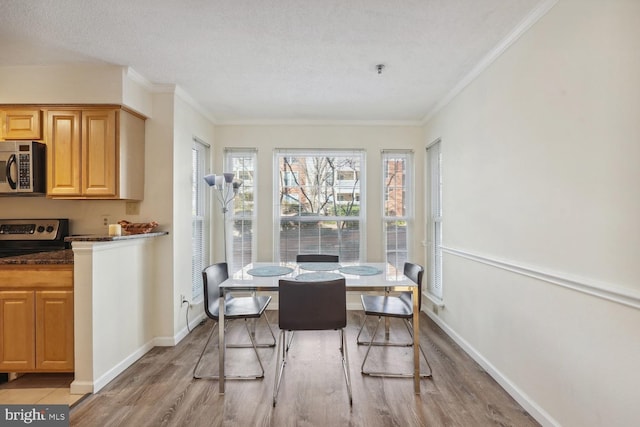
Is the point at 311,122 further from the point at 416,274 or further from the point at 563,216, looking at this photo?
the point at 563,216

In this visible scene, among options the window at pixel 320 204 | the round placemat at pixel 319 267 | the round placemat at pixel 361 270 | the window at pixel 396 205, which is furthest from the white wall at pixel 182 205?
the window at pixel 396 205

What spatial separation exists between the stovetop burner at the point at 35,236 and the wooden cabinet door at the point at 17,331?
797 millimetres

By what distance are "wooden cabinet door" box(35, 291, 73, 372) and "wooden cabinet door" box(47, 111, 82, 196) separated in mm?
933

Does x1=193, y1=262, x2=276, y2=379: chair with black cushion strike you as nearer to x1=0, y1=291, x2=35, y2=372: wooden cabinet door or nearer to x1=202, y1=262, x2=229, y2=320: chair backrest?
x1=202, y1=262, x2=229, y2=320: chair backrest

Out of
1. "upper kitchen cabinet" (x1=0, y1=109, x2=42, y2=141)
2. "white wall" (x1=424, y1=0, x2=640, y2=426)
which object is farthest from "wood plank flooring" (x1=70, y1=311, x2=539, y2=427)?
"upper kitchen cabinet" (x1=0, y1=109, x2=42, y2=141)

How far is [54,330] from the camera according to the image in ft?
8.16

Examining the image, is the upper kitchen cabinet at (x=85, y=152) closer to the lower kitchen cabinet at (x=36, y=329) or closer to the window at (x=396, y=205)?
the lower kitchen cabinet at (x=36, y=329)

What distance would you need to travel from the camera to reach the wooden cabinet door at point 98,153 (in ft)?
9.56

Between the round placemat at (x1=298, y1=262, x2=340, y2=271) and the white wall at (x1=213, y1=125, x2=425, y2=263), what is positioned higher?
the white wall at (x1=213, y1=125, x2=425, y2=263)

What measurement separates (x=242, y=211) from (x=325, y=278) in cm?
228

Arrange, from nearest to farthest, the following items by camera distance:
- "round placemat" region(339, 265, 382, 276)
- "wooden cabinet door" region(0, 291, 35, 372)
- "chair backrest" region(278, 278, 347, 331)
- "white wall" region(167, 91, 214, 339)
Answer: "chair backrest" region(278, 278, 347, 331) < "wooden cabinet door" region(0, 291, 35, 372) < "round placemat" region(339, 265, 382, 276) < "white wall" region(167, 91, 214, 339)

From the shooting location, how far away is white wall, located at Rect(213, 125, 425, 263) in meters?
4.45

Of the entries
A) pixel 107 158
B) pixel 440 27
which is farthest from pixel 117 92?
pixel 440 27

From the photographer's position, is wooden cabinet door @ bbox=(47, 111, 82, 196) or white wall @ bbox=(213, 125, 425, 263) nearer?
wooden cabinet door @ bbox=(47, 111, 82, 196)
